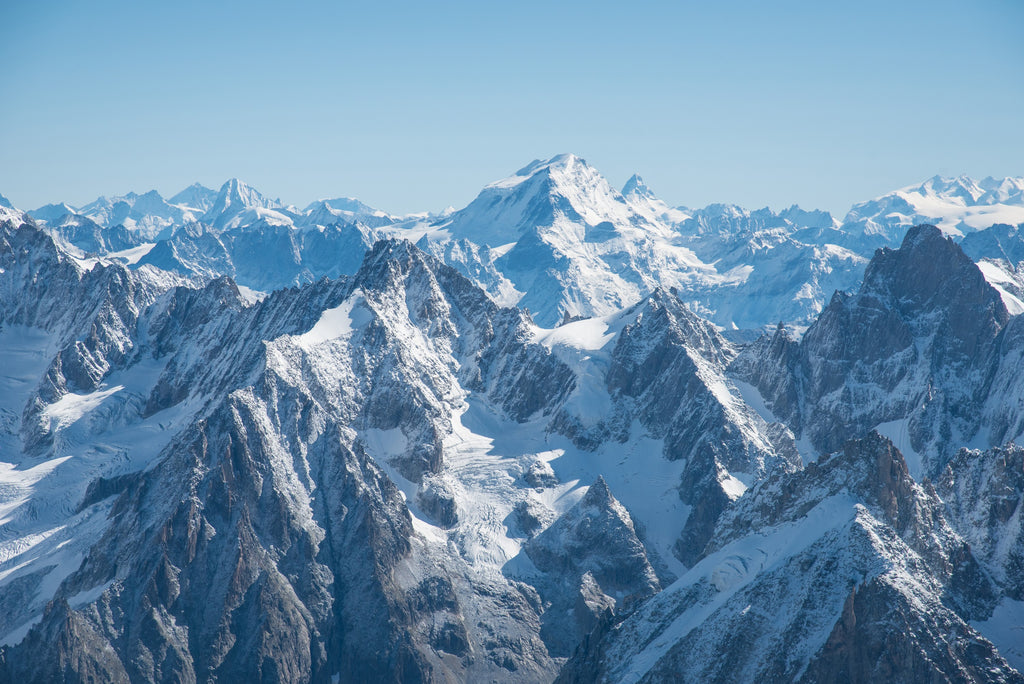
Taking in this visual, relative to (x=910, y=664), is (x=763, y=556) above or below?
above

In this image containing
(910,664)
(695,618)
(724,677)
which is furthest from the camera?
(695,618)

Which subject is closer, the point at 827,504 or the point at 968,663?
the point at 968,663

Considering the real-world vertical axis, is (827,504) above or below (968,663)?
above

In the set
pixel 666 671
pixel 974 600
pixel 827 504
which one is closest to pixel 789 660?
pixel 666 671

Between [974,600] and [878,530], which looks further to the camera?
[974,600]

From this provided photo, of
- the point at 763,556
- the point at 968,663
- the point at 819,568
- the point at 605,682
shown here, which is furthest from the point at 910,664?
the point at 605,682

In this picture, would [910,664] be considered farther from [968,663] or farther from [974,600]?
[974,600]

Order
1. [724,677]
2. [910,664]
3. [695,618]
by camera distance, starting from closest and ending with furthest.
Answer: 1. [910,664]
2. [724,677]
3. [695,618]

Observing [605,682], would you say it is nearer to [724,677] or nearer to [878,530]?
[724,677]
